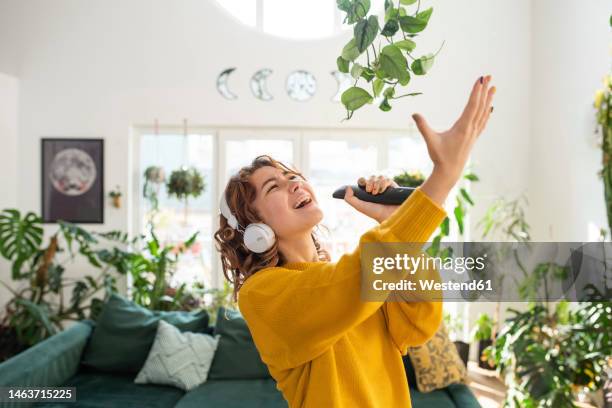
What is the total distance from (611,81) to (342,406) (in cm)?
291

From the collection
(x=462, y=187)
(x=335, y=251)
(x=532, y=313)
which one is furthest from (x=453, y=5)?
(x=532, y=313)

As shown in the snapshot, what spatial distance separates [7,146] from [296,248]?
168 inches

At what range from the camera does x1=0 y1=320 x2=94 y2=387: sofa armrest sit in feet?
Result: 8.54

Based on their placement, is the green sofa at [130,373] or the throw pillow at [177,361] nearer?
the green sofa at [130,373]

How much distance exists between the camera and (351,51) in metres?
0.77

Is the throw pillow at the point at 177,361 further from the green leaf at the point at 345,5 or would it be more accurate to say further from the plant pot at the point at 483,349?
the green leaf at the point at 345,5

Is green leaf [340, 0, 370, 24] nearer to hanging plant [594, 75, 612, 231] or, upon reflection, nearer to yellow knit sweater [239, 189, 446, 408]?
yellow knit sweater [239, 189, 446, 408]

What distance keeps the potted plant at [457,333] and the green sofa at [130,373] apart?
1.19 meters

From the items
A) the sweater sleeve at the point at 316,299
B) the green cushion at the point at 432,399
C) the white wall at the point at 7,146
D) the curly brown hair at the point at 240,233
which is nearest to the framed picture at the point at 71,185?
the white wall at the point at 7,146

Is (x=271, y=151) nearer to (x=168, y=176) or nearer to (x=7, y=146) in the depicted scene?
(x=168, y=176)

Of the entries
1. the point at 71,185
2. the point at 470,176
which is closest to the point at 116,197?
the point at 71,185

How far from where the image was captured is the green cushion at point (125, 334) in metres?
3.13

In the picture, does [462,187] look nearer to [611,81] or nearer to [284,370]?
[611,81]

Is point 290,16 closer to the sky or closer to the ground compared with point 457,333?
closer to the sky
